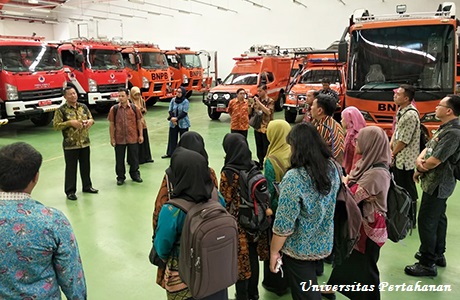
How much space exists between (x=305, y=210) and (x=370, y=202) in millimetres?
648

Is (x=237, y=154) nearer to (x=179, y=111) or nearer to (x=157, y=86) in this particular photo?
(x=179, y=111)

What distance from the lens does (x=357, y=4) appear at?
59.3 ft

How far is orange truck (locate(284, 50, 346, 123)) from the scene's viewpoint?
10469mm

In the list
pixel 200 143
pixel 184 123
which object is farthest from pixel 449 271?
pixel 184 123

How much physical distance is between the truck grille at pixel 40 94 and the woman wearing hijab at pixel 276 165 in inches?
339

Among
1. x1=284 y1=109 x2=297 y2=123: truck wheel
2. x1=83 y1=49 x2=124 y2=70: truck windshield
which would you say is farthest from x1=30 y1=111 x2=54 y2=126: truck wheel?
x1=284 y1=109 x2=297 y2=123: truck wheel

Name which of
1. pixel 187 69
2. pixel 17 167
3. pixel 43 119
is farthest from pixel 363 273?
pixel 187 69

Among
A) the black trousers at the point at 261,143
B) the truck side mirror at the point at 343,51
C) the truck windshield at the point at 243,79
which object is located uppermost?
the truck side mirror at the point at 343,51

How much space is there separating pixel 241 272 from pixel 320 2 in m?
18.8

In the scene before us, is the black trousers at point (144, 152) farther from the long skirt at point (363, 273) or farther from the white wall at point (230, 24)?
the white wall at point (230, 24)

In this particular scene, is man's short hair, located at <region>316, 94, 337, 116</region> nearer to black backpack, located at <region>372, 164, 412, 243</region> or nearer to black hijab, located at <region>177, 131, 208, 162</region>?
black backpack, located at <region>372, 164, 412, 243</region>

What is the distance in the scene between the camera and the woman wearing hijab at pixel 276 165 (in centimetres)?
273

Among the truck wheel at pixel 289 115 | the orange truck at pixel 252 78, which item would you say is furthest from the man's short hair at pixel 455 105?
the truck wheel at pixel 289 115

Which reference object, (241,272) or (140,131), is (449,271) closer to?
(241,272)
